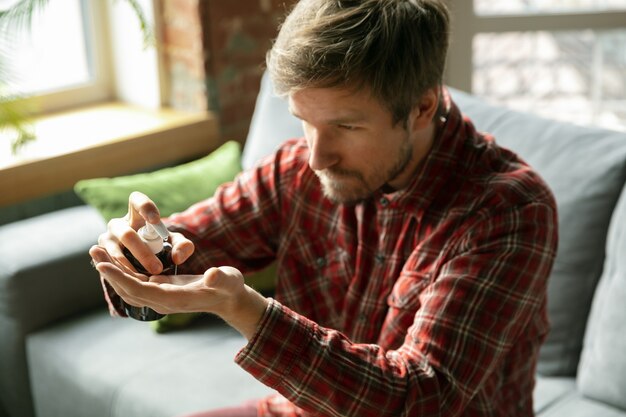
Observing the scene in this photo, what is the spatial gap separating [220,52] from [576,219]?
4.27 feet

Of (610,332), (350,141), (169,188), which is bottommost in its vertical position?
(610,332)

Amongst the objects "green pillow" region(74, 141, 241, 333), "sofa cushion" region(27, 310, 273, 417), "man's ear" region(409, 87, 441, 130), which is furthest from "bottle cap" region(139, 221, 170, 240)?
"green pillow" region(74, 141, 241, 333)

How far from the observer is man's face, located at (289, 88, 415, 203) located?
3.98 ft

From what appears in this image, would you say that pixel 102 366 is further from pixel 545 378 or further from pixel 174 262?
pixel 545 378

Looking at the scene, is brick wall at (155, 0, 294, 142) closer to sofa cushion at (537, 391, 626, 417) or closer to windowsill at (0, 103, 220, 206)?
windowsill at (0, 103, 220, 206)

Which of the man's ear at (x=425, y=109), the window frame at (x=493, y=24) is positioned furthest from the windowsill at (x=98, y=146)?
the man's ear at (x=425, y=109)

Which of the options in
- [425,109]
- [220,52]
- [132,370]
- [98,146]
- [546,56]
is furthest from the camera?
[546,56]

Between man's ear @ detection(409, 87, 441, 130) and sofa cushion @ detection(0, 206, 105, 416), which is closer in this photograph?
man's ear @ detection(409, 87, 441, 130)

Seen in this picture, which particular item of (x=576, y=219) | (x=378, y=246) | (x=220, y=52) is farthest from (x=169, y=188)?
(x=576, y=219)

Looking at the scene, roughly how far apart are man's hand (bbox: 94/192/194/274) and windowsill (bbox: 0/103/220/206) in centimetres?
109

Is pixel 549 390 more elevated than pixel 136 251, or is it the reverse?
pixel 136 251

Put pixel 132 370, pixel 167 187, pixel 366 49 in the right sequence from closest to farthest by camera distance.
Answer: pixel 366 49
pixel 132 370
pixel 167 187

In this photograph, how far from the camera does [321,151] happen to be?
4.09 ft

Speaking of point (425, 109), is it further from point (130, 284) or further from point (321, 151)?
point (130, 284)
